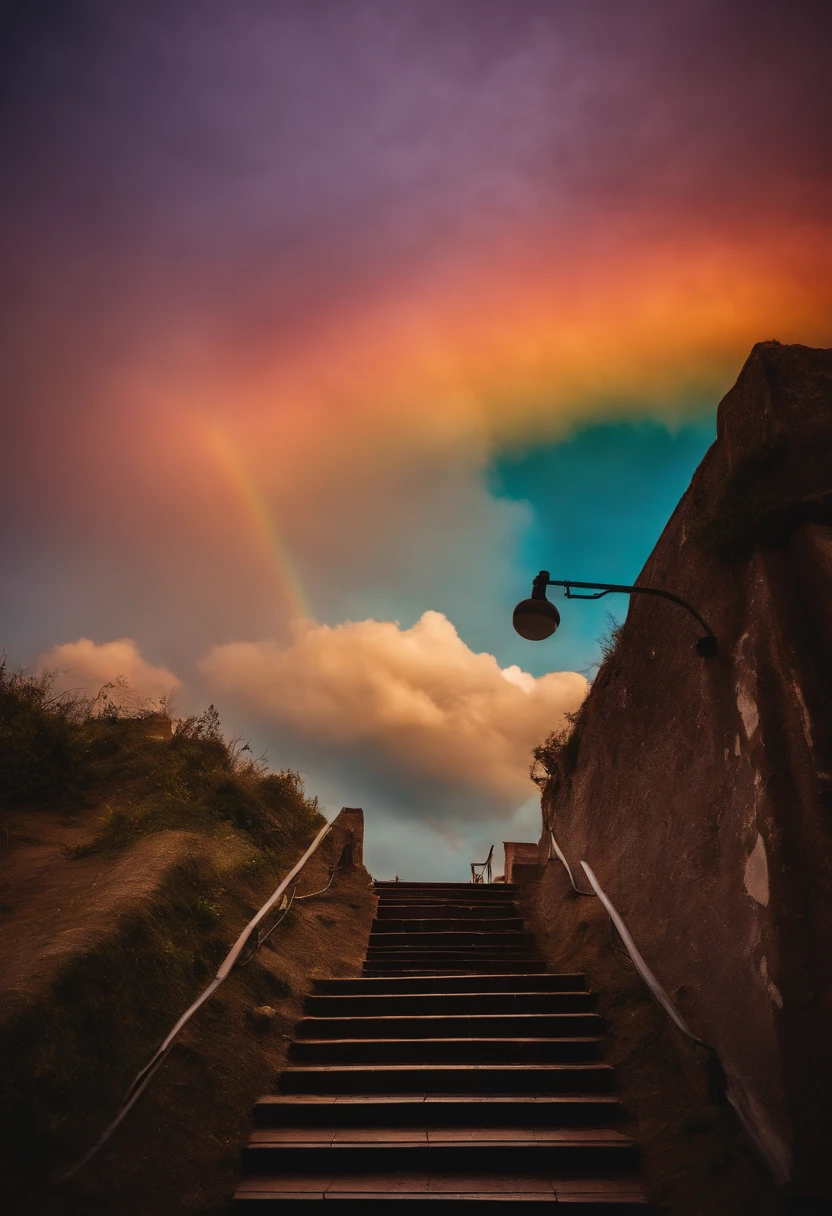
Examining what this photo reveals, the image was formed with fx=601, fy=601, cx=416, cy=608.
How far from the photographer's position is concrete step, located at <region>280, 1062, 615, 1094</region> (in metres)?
3.97

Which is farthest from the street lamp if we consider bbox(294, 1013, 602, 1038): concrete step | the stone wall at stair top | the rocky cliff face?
the stone wall at stair top

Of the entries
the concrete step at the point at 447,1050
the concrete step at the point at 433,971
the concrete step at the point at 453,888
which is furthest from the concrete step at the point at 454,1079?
the concrete step at the point at 453,888

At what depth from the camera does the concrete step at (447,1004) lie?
16.3ft

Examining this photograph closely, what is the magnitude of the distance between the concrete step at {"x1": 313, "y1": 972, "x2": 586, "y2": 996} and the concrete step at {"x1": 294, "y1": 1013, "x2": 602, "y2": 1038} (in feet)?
1.76

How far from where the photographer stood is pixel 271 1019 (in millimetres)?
4586

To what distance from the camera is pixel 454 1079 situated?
3990 mm

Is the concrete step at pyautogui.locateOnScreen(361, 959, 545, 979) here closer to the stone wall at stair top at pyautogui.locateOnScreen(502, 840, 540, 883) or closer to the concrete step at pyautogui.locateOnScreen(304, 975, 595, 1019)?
the concrete step at pyautogui.locateOnScreen(304, 975, 595, 1019)

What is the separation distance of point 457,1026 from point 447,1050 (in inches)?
13.0

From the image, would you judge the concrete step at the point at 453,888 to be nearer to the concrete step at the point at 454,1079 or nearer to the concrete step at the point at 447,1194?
the concrete step at the point at 454,1079

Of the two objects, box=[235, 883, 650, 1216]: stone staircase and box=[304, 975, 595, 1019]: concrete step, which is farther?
box=[304, 975, 595, 1019]: concrete step

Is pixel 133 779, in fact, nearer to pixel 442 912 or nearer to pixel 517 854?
pixel 442 912

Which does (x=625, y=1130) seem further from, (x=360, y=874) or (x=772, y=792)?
(x=360, y=874)

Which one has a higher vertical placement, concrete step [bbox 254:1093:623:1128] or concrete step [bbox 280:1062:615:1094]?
concrete step [bbox 280:1062:615:1094]

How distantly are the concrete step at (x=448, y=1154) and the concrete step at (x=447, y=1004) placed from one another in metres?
1.51
